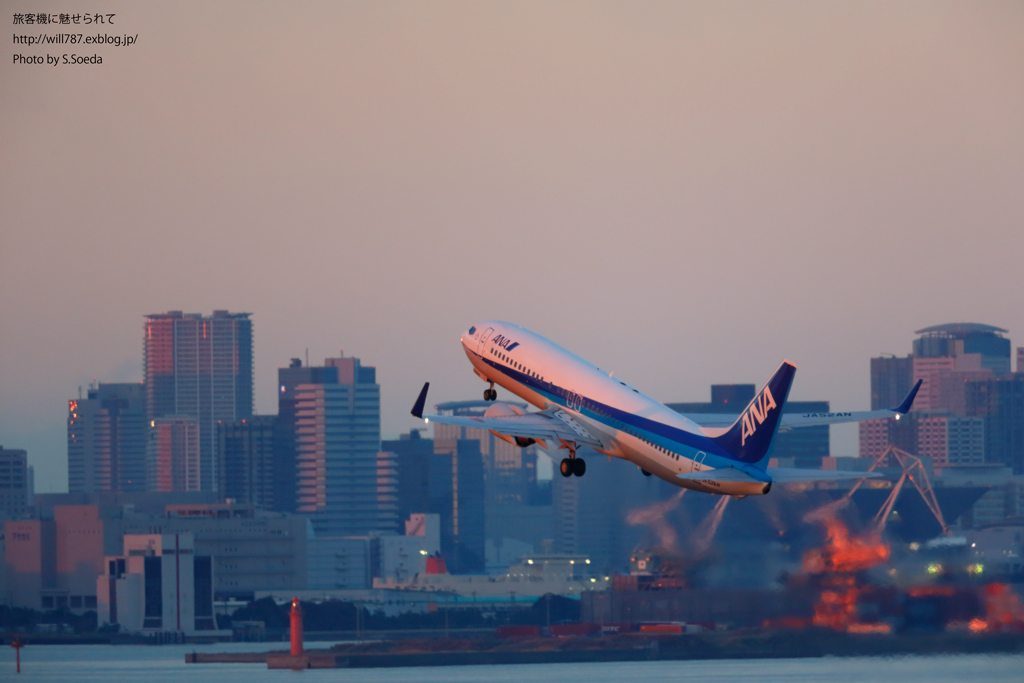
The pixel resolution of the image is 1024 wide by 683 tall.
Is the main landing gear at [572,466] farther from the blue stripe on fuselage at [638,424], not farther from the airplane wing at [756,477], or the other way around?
the airplane wing at [756,477]

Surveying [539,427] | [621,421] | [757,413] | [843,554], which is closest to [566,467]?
[539,427]

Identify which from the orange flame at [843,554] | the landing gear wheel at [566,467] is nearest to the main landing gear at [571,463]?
the landing gear wheel at [566,467]

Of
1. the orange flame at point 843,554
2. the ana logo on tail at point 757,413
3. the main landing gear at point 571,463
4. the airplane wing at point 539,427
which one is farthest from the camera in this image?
the orange flame at point 843,554

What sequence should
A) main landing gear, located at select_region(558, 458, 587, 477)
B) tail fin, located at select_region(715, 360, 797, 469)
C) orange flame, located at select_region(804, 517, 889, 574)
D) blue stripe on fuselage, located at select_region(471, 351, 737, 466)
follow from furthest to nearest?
orange flame, located at select_region(804, 517, 889, 574) → main landing gear, located at select_region(558, 458, 587, 477) → blue stripe on fuselage, located at select_region(471, 351, 737, 466) → tail fin, located at select_region(715, 360, 797, 469)

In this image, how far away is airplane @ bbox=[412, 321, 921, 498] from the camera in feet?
232

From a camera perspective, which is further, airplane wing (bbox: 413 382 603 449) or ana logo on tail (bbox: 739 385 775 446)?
airplane wing (bbox: 413 382 603 449)

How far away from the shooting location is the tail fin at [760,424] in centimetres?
6975

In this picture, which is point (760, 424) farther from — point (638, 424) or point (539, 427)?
point (539, 427)

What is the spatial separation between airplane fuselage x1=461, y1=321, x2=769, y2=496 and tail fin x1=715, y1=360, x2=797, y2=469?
2.64 feet

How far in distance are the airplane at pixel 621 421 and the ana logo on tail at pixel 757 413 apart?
40 mm

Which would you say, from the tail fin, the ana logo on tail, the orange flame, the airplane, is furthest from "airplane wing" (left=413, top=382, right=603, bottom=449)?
the orange flame

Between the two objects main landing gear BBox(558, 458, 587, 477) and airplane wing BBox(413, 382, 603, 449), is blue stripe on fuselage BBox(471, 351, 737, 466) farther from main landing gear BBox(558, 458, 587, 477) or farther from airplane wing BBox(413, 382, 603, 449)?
main landing gear BBox(558, 458, 587, 477)

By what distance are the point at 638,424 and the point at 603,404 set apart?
116 inches

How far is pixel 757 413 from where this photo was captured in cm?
7088
